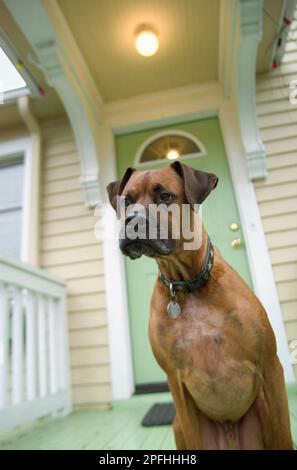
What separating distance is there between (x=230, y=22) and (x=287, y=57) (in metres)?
0.71

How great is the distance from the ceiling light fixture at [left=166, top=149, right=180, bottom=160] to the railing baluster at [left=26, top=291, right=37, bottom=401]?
1.52 m

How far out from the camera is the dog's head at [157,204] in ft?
2.90

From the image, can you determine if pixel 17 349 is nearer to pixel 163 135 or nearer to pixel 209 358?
pixel 209 358

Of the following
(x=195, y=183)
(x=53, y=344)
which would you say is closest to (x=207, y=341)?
(x=195, y=183)

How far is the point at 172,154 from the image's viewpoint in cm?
Result: 266

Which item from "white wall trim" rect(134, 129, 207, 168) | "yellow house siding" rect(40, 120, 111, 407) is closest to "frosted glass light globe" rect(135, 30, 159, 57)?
"white wall trim" rect(134, 129, 207, 168)

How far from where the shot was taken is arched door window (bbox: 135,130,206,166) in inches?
104

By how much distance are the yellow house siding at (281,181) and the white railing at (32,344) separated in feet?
5.19

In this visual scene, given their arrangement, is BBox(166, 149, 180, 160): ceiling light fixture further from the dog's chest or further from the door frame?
the dog's chest

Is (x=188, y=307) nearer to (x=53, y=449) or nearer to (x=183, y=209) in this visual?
(x=183, y=209)

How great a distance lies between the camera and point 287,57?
249cm

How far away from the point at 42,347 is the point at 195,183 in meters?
1.65

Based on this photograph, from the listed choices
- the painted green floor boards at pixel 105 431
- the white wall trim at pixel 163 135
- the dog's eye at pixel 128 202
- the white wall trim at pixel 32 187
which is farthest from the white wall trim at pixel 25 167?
the dog's eye at pixel 128 202

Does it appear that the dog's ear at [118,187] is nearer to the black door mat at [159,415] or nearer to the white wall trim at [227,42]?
the black door mat at [159,415]
